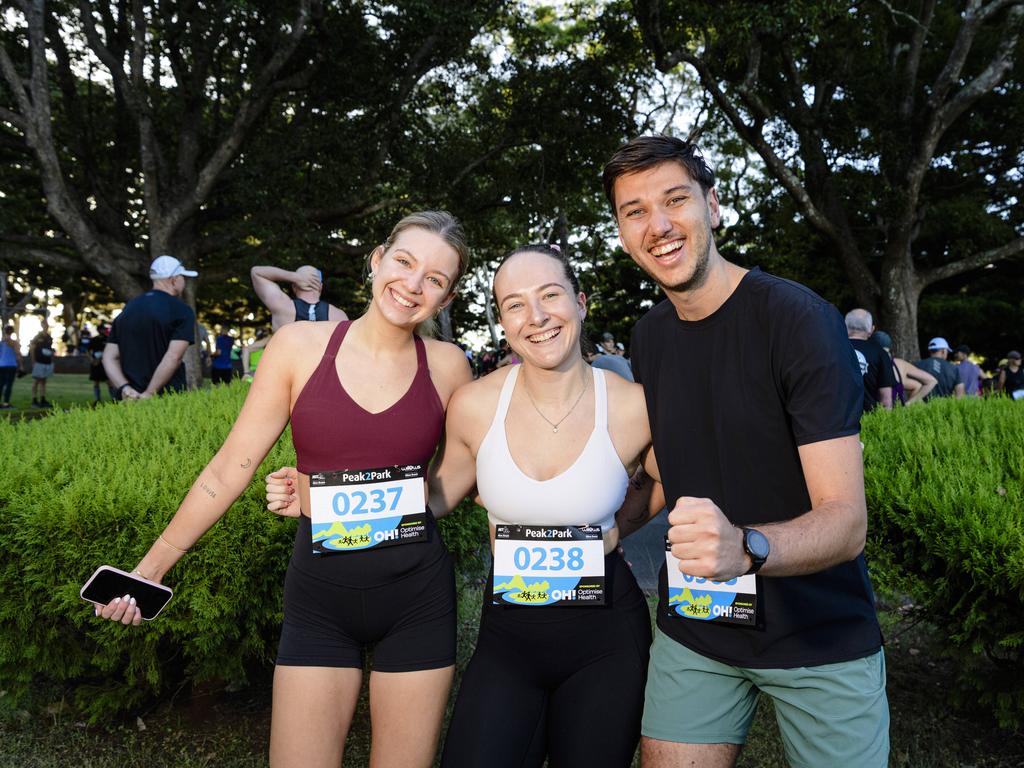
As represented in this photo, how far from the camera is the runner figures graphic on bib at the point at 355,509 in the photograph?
231 centimetres

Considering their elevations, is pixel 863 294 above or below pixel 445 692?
above

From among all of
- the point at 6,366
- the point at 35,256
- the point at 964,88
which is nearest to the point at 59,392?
the point at 6,366

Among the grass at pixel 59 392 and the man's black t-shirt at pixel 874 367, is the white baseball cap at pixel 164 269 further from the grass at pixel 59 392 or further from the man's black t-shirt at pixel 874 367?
the grass at pixel 59 392

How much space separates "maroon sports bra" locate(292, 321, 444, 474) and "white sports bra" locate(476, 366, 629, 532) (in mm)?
247

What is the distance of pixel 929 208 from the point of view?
18.8 meters

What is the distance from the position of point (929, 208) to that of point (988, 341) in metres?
6.39

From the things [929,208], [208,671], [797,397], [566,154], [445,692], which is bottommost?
[208,671]

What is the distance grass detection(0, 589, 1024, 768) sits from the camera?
3.37 metres

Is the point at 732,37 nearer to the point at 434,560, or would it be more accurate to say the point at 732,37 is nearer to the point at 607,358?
the point at 607,358

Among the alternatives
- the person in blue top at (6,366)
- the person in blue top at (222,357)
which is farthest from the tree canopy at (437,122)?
the person in blue top at (222,357)

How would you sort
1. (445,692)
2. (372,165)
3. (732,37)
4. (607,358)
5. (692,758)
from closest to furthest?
(692,758), (445,692), (607,358), (732,37), (372,165)

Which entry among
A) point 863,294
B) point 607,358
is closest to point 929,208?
point 863,294

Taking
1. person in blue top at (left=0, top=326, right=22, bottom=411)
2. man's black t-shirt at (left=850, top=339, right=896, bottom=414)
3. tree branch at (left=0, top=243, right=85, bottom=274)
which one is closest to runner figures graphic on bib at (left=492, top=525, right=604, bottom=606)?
man's black t-shirt at (left=850, top=339, right=896, bottom=414)

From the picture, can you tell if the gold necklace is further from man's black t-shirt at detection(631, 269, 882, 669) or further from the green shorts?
the green shorts
